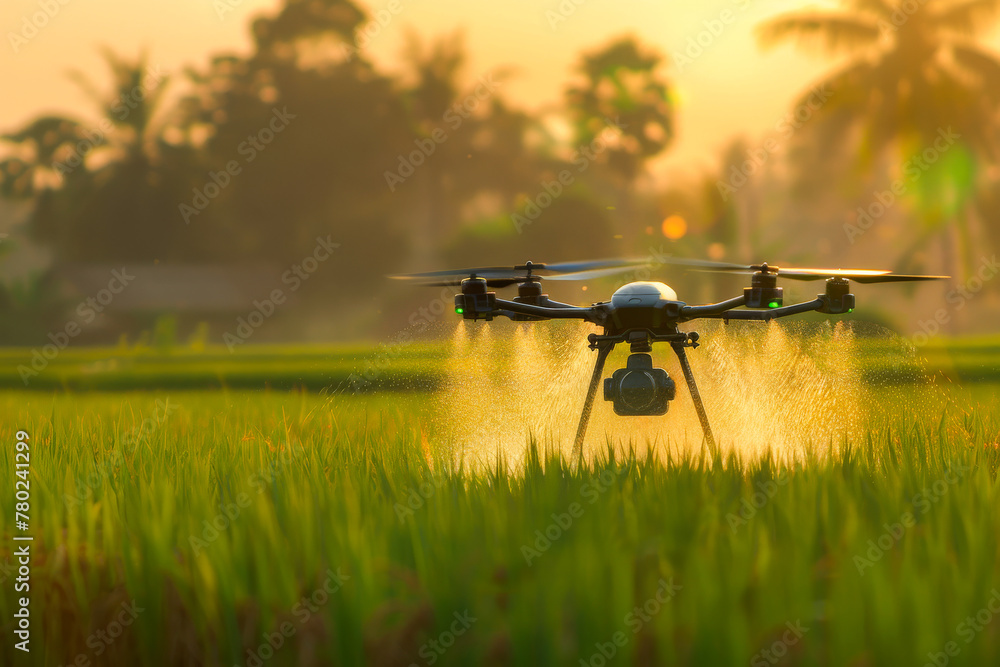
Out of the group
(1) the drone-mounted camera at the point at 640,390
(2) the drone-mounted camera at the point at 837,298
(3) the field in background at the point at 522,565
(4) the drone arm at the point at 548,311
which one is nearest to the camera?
(3) the field in background at the point at 522,565

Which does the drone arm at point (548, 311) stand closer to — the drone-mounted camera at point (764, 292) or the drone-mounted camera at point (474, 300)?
the drone-mounted camera at point (474, 300)

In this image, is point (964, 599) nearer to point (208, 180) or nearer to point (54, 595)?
point (54, 595)

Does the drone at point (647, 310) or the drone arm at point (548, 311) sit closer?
the drone at point (647, 310)

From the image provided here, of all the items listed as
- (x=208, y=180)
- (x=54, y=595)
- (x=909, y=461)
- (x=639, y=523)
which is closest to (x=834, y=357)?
(x=909, y=461)

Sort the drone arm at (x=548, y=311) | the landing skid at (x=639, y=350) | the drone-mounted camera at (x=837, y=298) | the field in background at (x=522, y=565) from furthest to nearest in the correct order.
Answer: the drone arm at (x=548, y=311) → the landing skid at (x=639, y=350) → the drone-mounted camera at (x=837, y=298) → the field in background at (x=522, y=565)

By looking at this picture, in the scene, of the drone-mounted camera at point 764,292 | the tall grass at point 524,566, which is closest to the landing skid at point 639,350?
the drone-mounted camera at point 764,292

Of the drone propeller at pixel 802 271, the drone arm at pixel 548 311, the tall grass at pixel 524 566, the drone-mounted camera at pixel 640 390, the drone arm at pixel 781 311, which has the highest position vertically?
the drone propeller at pixel 802 271

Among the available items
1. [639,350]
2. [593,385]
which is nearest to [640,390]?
[639,350]
